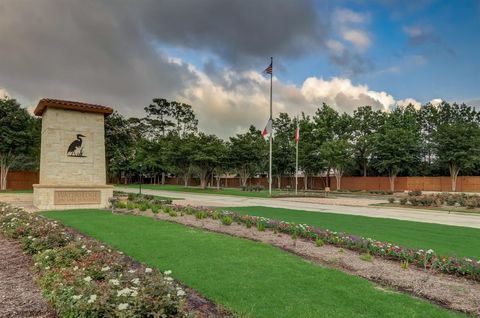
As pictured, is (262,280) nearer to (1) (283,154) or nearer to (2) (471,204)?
(2) (471,204)

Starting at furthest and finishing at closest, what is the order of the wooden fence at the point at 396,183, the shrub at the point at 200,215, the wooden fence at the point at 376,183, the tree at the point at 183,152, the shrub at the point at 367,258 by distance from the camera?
the wooden fence at the point at 396,183, the tree at the point at 183,152, the wooden fence at the point at 376,183, the shrub at the point at 200,215, the shrub at the point at 367,258

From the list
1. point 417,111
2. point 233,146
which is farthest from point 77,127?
point 417,111

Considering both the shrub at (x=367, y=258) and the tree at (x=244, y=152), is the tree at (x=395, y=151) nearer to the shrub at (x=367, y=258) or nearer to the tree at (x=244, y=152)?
the tree at (x=244, y=152)

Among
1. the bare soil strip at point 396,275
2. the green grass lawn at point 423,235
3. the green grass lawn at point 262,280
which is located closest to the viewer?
the green grass lawn at point 262,280

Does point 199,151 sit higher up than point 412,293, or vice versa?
point 199,151

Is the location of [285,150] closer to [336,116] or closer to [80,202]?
[336,116]

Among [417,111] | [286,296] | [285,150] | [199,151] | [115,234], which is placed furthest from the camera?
[417,111]

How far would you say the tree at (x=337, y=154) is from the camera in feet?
162

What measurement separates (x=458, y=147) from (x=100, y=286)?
51.7 meters

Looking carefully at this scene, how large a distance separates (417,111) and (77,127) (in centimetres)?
6253

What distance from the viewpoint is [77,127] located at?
1938 cm

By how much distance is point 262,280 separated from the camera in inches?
235

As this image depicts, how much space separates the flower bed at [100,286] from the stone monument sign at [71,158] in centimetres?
1153

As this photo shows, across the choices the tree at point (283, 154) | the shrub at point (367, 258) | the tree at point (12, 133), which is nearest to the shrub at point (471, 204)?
the shrub at point (367, 258)
